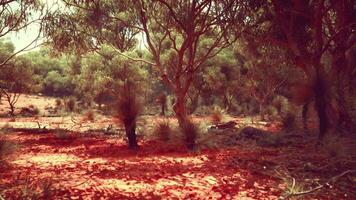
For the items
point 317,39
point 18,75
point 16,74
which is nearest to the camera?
point 317,39

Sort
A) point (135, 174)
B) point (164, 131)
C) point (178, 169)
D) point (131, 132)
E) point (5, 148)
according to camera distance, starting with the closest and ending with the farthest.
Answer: point (135, 174) < point (5, 148) < point (178, 169) < point (131, 132) < point (164, 131)

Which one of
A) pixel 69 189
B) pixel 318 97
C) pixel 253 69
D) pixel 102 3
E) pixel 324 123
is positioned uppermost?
pixel 102 3

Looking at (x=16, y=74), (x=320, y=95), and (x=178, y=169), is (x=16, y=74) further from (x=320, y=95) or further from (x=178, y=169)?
(x=320, y=95)

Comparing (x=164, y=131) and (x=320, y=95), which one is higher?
(x=320, y=95)

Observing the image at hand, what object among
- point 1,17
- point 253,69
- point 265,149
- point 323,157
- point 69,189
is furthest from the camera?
point 253,69

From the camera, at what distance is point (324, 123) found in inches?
421

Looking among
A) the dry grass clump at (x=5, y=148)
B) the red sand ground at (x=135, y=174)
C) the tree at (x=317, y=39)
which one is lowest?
the red sand ground at (x=135, y=174)

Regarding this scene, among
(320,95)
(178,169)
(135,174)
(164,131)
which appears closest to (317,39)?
(320,95)

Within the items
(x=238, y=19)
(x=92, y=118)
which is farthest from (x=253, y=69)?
(x=238, y=19)

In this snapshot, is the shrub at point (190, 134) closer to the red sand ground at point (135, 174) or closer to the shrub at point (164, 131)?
the red sand ground at point (135, 174)

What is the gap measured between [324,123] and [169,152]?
15.7ft

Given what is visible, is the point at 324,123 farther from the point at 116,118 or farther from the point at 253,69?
the point at 253,69

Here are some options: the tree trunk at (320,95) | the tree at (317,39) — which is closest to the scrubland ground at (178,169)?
the tree trunk at (320,95)

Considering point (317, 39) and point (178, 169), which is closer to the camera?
point (178, 169)
